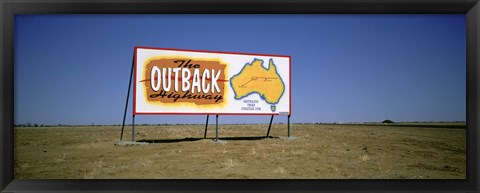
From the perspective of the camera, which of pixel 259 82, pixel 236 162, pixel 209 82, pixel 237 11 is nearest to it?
pixel 237 11

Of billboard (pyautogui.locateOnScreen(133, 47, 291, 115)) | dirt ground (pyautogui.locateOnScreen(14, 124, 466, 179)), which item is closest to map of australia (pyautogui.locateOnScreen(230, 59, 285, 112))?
billboard (pyautogui.locateOnScreen(133, 47, 291, 115))

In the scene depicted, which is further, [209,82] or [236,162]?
[209,82]

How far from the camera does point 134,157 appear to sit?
9.57 m

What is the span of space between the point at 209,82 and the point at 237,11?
8.14m

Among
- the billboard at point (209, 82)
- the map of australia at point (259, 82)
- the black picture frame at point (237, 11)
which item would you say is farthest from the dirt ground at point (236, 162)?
the black picture frame at point (237, 11)

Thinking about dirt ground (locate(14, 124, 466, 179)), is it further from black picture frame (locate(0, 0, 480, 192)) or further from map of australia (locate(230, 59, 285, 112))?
black picture frame (locate(0, 0, 480, 192))

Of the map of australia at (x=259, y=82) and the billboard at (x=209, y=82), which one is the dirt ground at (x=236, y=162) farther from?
the map of australia at (x=259, y=82)

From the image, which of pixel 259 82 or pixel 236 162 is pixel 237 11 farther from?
pixel 259 82

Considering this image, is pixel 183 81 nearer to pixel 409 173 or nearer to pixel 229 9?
pixel 409 173

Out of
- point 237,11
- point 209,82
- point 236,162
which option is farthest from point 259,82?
point 237,11

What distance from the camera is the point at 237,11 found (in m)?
4.10

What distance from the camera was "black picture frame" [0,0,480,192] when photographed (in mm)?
4035

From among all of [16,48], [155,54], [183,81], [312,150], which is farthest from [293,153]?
[16,48]

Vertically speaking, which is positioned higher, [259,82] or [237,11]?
[237,11]
